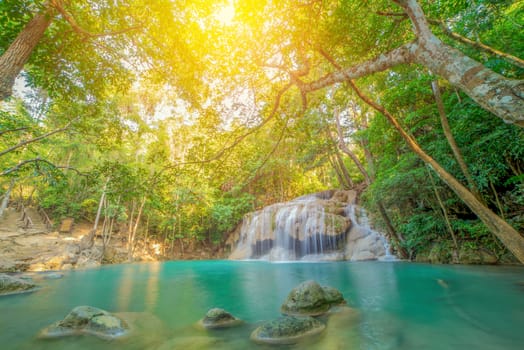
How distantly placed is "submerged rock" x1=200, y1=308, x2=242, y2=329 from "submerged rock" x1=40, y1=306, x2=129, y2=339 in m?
1.06

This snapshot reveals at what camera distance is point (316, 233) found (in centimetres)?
1412

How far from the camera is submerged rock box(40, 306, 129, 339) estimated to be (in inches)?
121

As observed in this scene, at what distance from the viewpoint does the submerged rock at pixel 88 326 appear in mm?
3072


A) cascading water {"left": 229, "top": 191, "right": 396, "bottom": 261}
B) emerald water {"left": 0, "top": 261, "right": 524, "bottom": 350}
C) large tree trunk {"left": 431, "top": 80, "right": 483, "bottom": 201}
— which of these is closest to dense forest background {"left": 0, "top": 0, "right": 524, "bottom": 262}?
large tree trunk {"left": 431, "top": 80, "right": 483, "bottom": 201}

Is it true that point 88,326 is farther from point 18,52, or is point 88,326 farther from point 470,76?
point 470,76

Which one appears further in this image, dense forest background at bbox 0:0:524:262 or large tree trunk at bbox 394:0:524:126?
dense forest background at bbox 0:0:524:262

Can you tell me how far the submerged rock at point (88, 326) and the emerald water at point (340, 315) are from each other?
147 millimetres

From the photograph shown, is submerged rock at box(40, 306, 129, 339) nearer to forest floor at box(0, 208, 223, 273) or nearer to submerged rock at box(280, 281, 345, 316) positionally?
submerged rock at box(280, 281, 345, 316)

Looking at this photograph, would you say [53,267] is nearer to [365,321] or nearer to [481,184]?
[365,321]

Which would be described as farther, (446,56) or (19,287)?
(19,287)

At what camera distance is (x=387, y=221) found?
10250mm

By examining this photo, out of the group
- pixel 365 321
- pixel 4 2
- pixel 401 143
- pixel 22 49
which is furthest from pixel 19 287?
pixel 401 143

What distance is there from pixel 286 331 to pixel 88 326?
8.67 feet

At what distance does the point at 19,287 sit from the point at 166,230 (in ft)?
54.2
